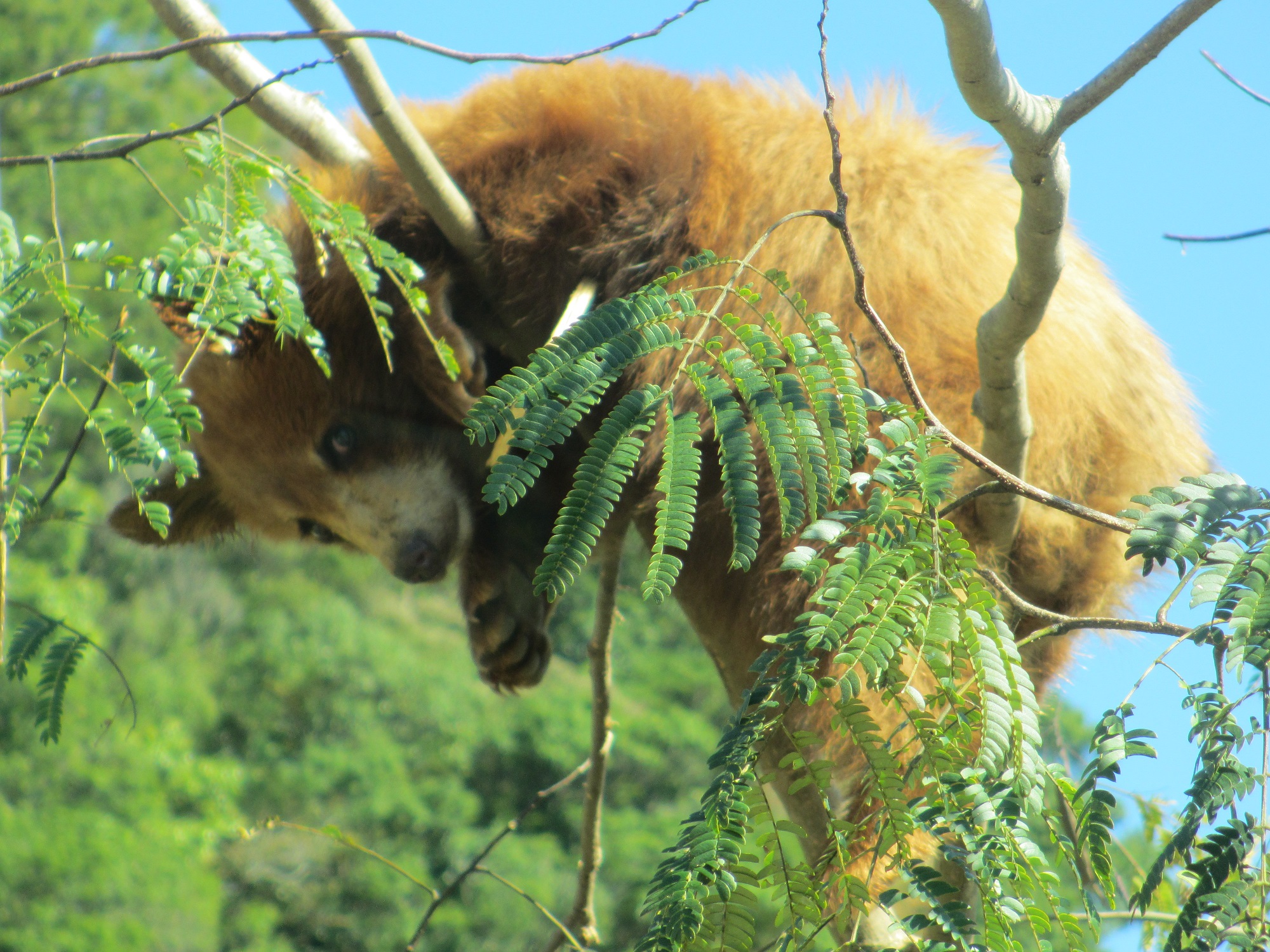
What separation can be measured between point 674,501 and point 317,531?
9.85 feet

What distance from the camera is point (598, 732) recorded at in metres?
3.90

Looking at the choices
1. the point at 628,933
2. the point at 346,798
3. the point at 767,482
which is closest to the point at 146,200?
the point at 346,798

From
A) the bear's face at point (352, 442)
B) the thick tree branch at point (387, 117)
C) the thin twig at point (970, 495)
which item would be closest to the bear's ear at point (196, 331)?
the bear's face at point (352, 442)

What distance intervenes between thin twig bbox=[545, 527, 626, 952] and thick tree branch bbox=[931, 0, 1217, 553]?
5.52ft

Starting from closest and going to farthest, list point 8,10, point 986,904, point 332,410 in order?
point 986,904
point 332,410
point 8,10

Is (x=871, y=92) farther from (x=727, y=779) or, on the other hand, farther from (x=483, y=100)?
(x=727, y=779)

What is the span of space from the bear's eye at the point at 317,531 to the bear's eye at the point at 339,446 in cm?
44

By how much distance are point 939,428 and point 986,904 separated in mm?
740

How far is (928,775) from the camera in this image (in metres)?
1.79

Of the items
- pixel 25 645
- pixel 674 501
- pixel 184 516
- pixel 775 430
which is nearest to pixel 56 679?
pixel 25 645

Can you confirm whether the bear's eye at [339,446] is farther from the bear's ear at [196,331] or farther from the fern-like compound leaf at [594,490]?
the fern-like compound leaf at [594,490]

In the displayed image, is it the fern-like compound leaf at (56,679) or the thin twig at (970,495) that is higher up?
the thin twig at (970,495)

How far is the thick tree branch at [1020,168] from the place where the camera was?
1.71 m

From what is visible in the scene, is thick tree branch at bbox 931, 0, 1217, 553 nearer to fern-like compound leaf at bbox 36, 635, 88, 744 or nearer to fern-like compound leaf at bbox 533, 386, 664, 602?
fern-like compound leaf at bbox 533, 386, 664, 602
